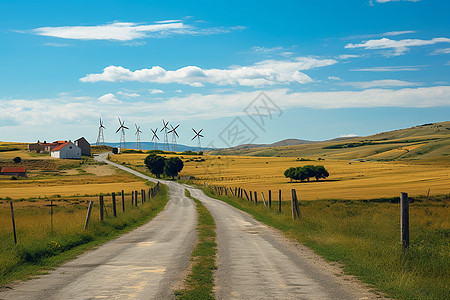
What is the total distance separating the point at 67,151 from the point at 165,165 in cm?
5734

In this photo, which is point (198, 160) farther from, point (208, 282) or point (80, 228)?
point (208, 282)

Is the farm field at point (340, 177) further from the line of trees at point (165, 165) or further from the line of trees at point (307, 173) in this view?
the line of trees at point (165, 165)

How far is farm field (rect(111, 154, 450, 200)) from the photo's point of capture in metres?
68.6

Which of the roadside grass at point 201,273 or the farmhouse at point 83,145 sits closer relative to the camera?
the roadside grass at point 201,273

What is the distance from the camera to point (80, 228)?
20547mm

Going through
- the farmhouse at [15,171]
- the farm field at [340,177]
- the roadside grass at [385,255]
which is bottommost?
the farm field at [340,177]

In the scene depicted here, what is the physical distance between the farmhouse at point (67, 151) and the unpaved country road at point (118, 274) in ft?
508

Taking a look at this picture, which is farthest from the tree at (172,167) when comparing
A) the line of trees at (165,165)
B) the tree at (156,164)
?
the tree at (156,164)

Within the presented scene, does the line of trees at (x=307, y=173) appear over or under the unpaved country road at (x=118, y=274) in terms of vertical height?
under

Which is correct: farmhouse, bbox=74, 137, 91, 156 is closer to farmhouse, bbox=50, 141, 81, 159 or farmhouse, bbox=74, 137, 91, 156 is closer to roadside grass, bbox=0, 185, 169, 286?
farmhouse, bbox=50, 141, 81, 159

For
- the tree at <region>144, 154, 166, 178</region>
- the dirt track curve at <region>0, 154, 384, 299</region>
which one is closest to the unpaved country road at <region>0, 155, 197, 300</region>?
the dirt track curve at <region>0, 154, 384, 299</region>

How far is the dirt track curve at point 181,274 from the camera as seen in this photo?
947cm

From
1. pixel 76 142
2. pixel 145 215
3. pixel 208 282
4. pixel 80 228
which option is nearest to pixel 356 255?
pixel 208 282

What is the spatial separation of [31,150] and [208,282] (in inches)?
7745
